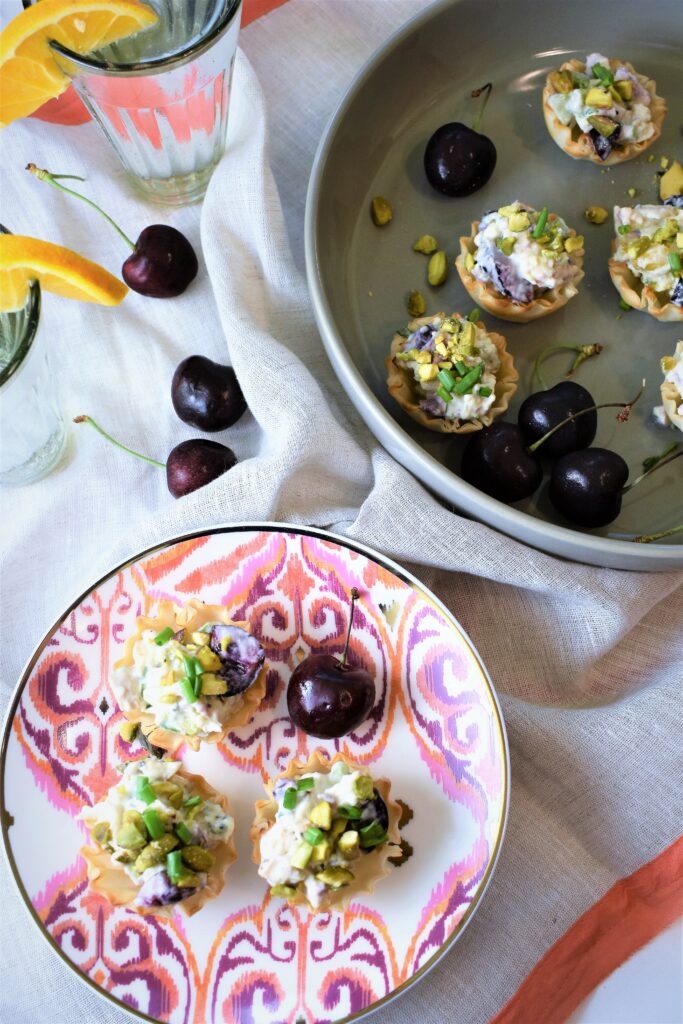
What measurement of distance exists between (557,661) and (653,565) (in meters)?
0.26

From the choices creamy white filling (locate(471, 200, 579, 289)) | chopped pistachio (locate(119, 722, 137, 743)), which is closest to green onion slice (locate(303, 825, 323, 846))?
chopped pistachio (locate(119, 722, 137, 743))

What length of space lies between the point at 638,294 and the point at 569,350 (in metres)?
0.17

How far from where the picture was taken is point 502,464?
67.5 inches

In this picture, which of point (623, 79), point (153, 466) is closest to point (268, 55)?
point (623, 79)

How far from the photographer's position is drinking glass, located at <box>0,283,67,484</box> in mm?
1719

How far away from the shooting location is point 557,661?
1.77 m

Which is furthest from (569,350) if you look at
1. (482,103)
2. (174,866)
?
(174,866)

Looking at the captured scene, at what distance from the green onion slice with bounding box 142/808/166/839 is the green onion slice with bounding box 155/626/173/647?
0.27 metres

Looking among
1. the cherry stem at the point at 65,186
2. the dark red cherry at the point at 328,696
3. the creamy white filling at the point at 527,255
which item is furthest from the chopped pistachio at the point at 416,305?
the dark red cherry at the point at 328,696

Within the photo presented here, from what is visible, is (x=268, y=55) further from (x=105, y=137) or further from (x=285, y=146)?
(x=105, y=137)

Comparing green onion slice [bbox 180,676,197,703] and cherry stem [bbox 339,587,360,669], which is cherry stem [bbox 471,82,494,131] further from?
green onion slice [bbox 180,676,197,703]

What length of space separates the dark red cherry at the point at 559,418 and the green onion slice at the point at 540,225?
0.29 meters

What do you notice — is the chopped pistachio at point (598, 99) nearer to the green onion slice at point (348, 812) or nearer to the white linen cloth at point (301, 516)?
the white linen cloth at point (301, 516)

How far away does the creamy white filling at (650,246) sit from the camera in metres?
1.82
